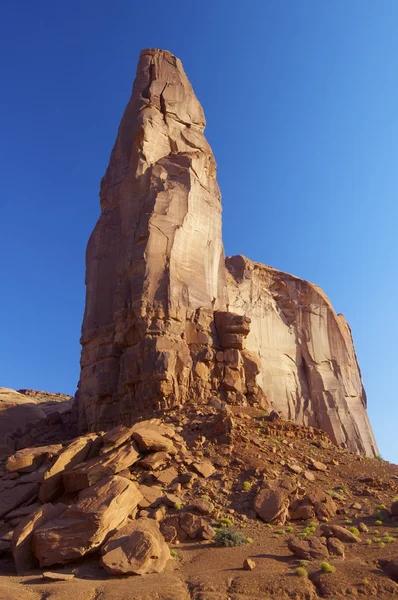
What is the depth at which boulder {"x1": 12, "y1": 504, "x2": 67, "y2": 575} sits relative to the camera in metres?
13.4

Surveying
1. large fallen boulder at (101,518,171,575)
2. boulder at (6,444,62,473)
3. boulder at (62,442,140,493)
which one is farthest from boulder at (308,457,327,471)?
boulder at (6,444,62,473)

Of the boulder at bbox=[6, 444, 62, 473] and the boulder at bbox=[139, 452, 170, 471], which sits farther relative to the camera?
the boulder at bbox=[6, 444, 62, 473]

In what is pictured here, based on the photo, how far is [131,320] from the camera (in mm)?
25031

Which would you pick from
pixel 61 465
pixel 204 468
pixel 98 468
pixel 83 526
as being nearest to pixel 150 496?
pixel 98 468

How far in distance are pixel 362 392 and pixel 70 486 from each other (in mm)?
32086

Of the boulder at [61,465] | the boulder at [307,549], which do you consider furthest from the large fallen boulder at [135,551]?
the boulder at [61,465]

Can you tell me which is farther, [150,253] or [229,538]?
[150,253]

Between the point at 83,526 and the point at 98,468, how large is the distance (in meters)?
3.08

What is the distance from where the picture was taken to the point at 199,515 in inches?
599

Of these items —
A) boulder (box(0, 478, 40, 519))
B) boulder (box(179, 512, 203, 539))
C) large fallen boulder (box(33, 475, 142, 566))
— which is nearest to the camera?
large fallen boulder (box(33, 475, 142, 566))

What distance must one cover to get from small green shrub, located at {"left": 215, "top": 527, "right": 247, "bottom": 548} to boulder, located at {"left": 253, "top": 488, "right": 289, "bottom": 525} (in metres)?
1.57

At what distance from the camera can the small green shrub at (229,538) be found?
13.8 meters

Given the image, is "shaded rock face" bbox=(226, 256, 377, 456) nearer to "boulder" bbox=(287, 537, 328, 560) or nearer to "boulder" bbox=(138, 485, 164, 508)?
"boulder" bbox=(138, 485, 164, 508)

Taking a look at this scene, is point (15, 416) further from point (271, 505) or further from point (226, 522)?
point (271, 505)
